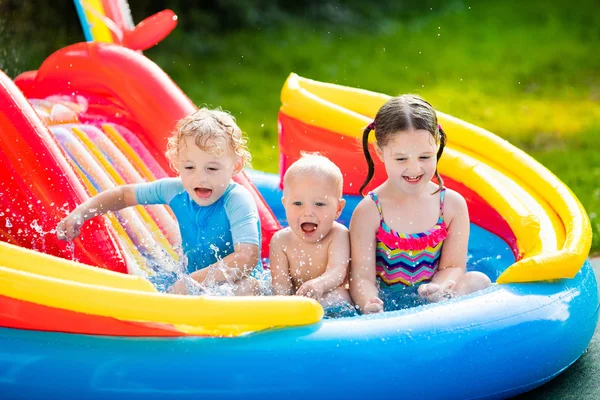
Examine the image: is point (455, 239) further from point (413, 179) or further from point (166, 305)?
point (166, 305)

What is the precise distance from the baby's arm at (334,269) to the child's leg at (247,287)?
170 mm

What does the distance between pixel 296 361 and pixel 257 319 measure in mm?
140

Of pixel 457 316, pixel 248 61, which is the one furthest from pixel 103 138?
pixel 248 61

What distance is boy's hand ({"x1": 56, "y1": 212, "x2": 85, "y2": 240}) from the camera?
309 cm

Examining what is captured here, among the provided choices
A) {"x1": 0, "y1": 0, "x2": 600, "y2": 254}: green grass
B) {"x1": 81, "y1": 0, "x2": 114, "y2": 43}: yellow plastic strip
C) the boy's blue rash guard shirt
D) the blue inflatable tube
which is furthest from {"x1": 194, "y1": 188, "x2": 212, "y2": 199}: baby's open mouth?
{"x1": 0, "y1": 0, "x2": 600, "y2": 254}: green grass

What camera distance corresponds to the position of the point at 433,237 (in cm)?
318

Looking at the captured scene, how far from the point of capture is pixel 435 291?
298 cm

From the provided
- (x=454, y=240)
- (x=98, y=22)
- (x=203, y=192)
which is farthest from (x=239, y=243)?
(x=98, y=22)

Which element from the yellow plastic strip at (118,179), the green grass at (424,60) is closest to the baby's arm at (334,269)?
the yellow plastic strip at (118,179)

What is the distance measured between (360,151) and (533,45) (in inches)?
170

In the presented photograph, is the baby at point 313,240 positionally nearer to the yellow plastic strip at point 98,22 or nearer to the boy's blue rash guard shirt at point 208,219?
the boy's blue rash guard shirt at point 208,219

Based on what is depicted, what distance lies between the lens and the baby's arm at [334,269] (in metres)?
2.98

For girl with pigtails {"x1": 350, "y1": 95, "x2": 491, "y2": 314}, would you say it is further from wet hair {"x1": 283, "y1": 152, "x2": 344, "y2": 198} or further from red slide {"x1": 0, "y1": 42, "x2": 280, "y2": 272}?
red slide {"x1": 0, "y1": 42, "x2": 280, "y2": 272}

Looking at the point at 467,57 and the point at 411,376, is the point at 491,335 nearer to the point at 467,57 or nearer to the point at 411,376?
the point at 411,376
